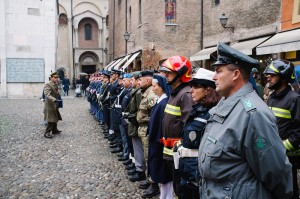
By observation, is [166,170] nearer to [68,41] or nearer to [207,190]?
[207,190]

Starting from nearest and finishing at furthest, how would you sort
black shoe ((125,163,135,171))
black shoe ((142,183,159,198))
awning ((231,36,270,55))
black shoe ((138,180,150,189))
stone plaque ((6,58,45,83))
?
black shoe ((142,183,159,198))
black shoe ((138,180,150,189))
black shoe ((125,163,135,171))
awning ((231,36,270,55))
stone plaque ((6,58,45,83))

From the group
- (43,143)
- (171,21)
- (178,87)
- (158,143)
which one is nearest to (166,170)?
(158,143)

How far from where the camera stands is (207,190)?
8.09ft

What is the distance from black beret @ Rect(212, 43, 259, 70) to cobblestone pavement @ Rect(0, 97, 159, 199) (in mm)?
3724

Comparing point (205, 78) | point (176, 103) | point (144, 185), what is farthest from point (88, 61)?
point (205, 78)

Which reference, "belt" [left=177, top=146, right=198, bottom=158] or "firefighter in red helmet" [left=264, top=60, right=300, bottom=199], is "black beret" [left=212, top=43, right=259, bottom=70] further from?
"firefighter in red helmet" [left=264, top=60, right=300, bottom=199]

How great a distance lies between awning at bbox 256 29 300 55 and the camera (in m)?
10.6

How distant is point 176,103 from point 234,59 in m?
1.77

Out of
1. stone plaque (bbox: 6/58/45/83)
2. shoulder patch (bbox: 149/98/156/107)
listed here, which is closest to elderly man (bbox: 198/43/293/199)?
shoulder patch (bbox: 149/98/156/107)

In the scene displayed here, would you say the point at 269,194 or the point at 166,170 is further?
the point at 166,170

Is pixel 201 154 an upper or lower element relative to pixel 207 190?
upper

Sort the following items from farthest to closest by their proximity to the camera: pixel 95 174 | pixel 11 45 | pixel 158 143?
pixel 11 45 → pixel 95 174 → pixel 158 143

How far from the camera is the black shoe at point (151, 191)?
550cm

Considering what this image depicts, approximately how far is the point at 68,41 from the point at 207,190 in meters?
44.8
